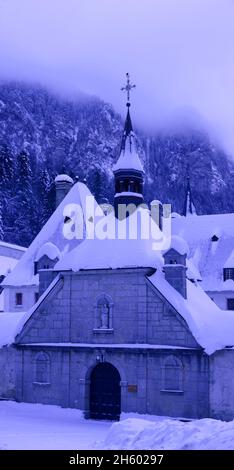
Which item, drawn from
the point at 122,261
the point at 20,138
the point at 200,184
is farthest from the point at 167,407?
the point at 200,184

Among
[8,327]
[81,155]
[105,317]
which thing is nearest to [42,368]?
[8,327]

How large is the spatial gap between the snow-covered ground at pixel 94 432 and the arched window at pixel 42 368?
1.36m

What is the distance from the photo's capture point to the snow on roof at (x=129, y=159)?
35.1 meters

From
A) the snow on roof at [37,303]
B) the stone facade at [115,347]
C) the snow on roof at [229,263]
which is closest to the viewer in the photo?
the stone facade at [115,347]

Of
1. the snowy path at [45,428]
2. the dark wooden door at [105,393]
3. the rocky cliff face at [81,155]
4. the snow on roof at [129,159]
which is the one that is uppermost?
the rocky cliff face at [81,155]

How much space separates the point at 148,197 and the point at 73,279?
10946 cm

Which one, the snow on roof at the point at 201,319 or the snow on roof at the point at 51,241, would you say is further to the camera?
the snow on roof at the point at 51,241

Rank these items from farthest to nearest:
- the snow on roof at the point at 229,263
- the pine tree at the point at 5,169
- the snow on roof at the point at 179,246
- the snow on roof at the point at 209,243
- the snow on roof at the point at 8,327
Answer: the pine tree at the point at 5,169, the snow on roof at the point at 209,243, the snow on roof at the point at 229,263, the snow on roof at the point at 8,327, the snow on roof at the point at 179,246

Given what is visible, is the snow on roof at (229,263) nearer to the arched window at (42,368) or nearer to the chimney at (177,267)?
the chimney at (177,267)

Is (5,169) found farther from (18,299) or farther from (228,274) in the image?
(228,274)

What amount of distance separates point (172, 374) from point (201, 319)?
304 cm

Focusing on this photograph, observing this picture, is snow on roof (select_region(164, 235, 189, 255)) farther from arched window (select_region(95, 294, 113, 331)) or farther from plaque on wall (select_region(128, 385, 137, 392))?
plaque on wall (select_region(128, 385, 137, 392))

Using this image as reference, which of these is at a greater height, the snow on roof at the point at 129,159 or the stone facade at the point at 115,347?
the snow on roof at the point at 129,159

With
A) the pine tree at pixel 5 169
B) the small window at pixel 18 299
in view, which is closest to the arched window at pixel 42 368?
the small window at pixel 18 299
